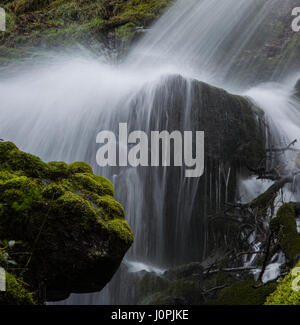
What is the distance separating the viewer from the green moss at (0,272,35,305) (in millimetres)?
1877

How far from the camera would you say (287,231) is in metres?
3.30

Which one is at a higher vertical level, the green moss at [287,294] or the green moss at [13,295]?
the green moss at [287,294]

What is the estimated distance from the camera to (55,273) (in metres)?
2.47

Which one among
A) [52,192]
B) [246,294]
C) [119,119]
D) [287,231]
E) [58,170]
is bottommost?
[246,294]

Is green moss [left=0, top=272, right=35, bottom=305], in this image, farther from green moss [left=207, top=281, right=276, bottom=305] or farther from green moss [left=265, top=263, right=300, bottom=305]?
green moss [left=207, top=281, right=276, bottom=305]

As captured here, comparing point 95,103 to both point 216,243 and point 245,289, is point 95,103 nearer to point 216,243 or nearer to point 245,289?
point 216,243

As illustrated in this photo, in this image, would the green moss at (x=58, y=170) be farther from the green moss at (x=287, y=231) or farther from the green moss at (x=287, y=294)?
the green moss at (x=287, y=231)

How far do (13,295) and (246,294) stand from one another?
6.36 ft

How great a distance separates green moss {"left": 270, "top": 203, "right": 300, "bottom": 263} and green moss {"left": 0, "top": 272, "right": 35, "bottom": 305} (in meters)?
2.28

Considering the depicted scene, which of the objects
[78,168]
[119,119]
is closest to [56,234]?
[78,168]

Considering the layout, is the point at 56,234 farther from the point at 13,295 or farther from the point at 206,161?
the point at 206,161

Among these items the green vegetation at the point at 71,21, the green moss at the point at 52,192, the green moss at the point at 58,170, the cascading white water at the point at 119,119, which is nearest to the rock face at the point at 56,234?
the green moss at the point at 52,192

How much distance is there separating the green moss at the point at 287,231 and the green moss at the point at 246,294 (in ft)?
1.41

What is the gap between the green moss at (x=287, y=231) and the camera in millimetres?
3139
